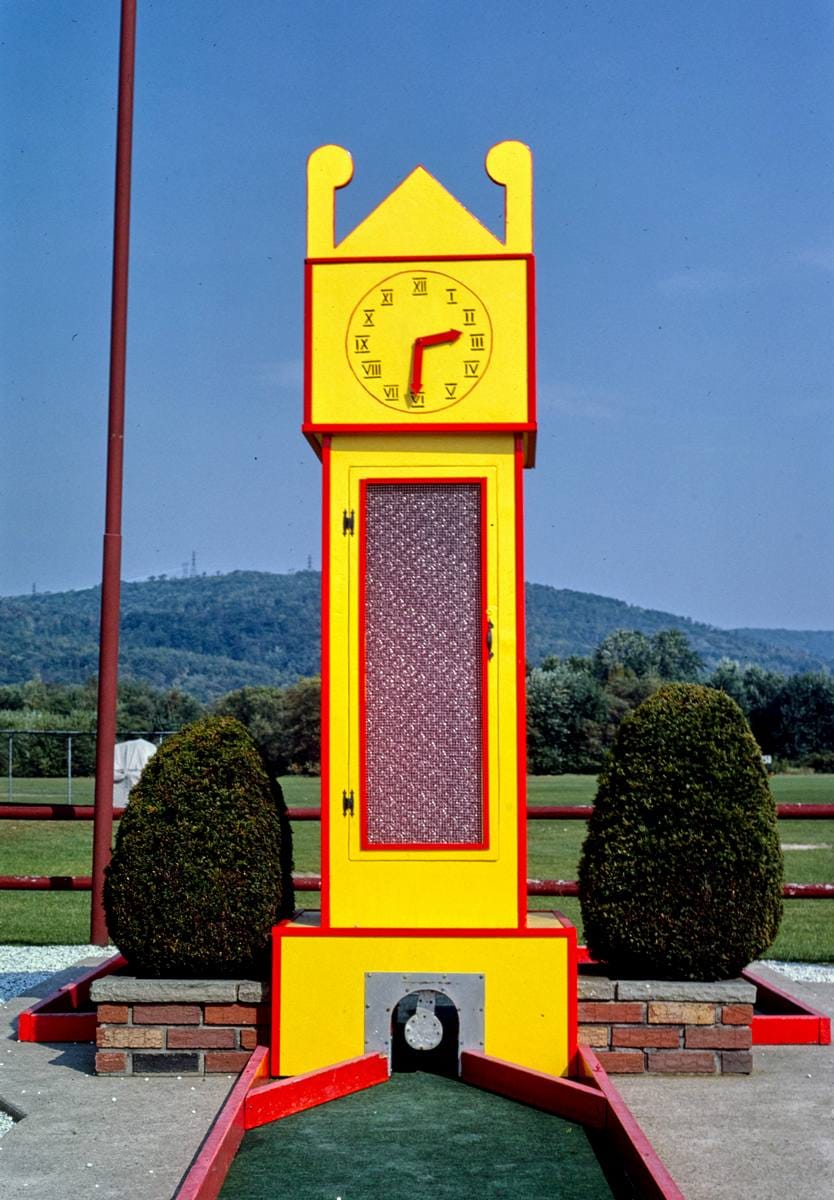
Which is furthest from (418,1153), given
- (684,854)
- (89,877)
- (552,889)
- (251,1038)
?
(89,877)

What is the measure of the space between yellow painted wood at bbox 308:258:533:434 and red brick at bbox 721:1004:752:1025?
2.54 meters

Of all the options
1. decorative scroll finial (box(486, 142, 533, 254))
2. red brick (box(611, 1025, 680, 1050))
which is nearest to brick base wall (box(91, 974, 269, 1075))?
red brick (box(611, 1025, 680, 1050))

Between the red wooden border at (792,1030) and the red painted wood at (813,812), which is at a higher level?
the red painted wood at (813,812)

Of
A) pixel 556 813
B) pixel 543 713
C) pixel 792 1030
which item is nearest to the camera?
pixel 792 1030

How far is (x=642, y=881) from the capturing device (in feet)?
18.1

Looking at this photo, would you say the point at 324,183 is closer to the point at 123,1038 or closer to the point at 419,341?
the point at 419,341

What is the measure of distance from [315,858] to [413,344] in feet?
51.3

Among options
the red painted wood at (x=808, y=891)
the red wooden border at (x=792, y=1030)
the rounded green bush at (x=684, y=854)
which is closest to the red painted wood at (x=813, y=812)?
the red painted wood at (x=808, y=891)

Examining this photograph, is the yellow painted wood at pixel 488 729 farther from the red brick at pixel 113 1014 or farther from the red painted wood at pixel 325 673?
the red brick at pixel 113 1014

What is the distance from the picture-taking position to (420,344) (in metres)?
5.49

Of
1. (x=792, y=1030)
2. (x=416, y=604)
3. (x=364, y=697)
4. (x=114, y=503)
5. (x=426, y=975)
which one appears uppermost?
(x=114, y=503)

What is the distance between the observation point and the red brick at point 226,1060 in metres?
5.39

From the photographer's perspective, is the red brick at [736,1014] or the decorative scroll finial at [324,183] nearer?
the red brick at [736,1014]

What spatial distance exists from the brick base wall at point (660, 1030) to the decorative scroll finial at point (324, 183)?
10.6ft
